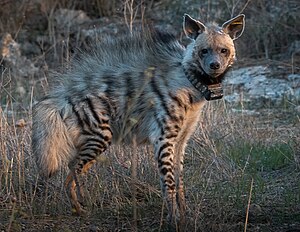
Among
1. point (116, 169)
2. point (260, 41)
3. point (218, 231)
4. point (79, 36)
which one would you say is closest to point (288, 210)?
point (218, 231)

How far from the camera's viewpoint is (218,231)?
398 centimetres

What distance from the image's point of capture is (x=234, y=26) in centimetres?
480

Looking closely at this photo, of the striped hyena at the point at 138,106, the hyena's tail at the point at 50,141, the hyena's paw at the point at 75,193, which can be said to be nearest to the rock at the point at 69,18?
the striped hyena at the point at 138,106

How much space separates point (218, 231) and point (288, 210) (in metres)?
0.62

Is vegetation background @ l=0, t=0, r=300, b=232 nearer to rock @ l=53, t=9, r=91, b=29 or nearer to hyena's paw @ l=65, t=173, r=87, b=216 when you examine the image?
hyena's paw @ l=65, t=173, r=87, b=216

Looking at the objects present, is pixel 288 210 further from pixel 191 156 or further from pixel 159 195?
pixel 191 156

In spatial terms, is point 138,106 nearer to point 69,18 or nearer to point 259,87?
point 259,87

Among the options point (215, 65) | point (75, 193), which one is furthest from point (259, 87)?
point (75, 193)

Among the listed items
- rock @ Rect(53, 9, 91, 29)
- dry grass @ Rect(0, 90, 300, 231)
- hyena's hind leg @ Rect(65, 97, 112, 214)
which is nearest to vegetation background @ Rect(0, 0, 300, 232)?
dry grass @ Rect(0, 90, 300, 231)

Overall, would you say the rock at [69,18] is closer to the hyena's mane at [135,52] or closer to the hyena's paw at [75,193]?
the hyena's mane at [135,52]

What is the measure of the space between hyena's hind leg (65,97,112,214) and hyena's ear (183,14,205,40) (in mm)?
798

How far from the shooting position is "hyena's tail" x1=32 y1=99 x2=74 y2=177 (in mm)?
4547

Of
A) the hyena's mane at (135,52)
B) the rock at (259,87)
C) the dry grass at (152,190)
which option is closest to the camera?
the dry grass at (152,190)

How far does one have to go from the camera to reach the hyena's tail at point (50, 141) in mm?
4547
